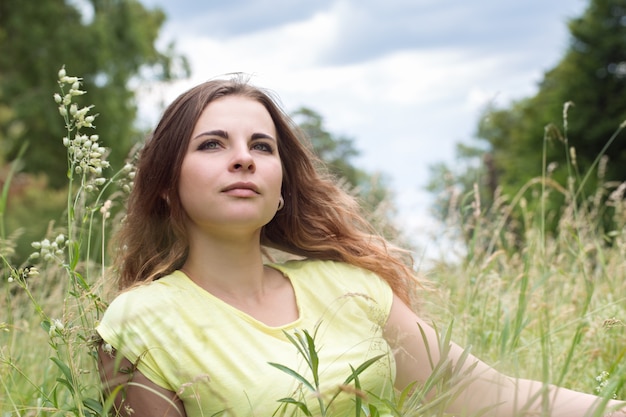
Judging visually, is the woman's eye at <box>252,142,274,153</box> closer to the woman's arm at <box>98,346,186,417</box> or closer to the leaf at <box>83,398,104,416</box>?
the woman's arm at <box>98,346,186,417</box>

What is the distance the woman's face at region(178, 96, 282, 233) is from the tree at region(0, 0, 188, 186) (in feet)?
43.6

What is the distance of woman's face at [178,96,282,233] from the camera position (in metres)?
2.23

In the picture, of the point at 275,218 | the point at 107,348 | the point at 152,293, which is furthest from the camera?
the point at 275,218

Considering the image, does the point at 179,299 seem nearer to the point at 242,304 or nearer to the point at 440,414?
the point at 242,304

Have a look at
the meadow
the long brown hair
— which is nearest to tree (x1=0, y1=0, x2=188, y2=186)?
the meadow

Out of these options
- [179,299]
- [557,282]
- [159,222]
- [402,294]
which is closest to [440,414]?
[179,299]

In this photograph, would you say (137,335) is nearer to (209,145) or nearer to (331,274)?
(209,145)

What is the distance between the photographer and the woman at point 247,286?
6.78 feet

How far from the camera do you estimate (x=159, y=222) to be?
8.38 ft

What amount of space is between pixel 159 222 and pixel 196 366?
24.9 inches

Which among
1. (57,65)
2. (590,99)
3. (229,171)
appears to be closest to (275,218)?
(229,171)

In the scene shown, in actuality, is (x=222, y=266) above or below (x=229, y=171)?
below

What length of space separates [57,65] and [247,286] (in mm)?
14554

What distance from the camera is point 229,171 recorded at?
224 cm
